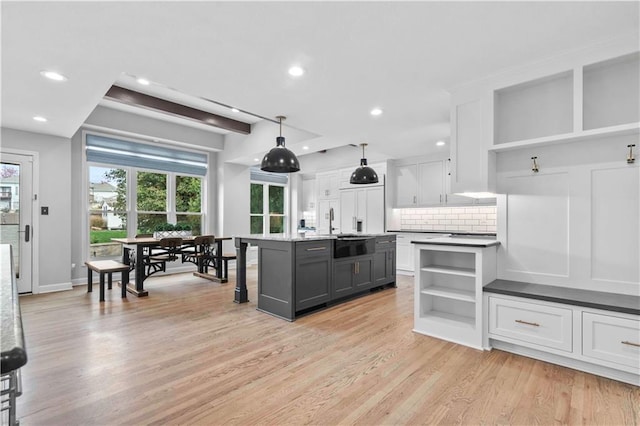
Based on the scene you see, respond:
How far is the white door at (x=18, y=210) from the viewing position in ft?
15.9

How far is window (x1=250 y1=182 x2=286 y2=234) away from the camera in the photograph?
8.70m

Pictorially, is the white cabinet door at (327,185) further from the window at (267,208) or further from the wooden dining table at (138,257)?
the wooden dining table at (138,257)

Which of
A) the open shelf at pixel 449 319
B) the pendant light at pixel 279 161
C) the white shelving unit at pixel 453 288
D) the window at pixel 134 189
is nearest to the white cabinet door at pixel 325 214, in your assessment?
the window at pixel 134 189

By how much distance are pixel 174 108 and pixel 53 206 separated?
2.49m

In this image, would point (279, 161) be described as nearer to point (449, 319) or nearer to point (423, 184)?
point (449, 319)

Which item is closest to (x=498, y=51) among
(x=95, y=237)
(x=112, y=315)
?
(x=112, y=315)

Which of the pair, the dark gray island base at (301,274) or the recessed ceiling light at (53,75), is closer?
the recessed ceiling light at (53,75)

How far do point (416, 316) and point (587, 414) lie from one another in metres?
1.55

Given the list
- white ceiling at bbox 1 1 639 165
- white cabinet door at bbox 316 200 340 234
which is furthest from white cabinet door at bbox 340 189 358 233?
white ceiling at bbox 1 1 639 165

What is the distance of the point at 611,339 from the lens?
2357 millimetres

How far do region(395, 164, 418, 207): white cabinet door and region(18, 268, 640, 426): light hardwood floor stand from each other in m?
3.70

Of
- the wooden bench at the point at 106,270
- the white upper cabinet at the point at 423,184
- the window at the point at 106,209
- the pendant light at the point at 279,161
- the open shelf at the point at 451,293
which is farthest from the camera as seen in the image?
the white upper cabinet at the point at 423,184

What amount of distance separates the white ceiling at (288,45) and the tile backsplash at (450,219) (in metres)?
3.30

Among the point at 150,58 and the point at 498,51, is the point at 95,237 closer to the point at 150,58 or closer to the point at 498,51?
the point at 150,58
